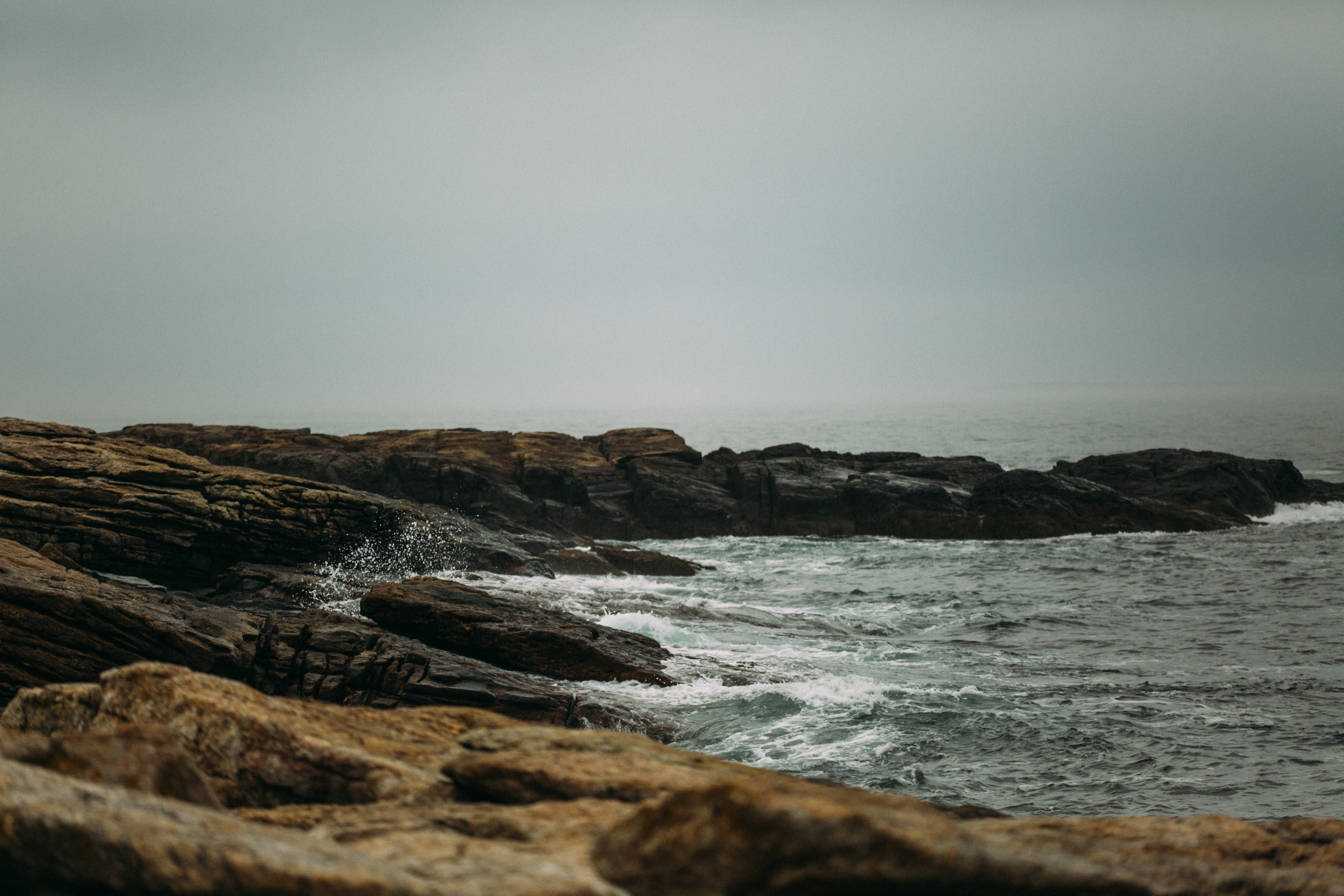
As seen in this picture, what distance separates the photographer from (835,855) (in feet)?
11.6

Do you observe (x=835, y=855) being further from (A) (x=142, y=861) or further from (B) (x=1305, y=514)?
(B) (x=1305, y=514)

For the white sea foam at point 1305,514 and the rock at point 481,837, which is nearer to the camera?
the rock at point 481,837

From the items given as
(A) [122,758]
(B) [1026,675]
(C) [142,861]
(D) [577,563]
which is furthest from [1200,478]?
(C) [142,861]

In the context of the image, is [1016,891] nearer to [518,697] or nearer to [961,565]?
[518,697]

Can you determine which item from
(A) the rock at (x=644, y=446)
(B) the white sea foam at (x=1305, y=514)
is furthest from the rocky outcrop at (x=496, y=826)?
(B) the white sea foam at (x=1305, y=514)

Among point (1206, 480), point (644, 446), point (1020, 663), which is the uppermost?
point (644, 446)

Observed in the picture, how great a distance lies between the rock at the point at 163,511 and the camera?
63.5 feet

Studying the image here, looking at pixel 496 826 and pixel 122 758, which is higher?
pixel 122 758

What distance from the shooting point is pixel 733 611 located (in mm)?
23078

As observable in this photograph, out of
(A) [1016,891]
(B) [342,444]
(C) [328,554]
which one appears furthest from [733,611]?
(B) [342,444]

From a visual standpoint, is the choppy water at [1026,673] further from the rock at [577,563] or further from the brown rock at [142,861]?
the brown rock at [142,861]

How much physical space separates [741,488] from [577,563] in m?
17.0

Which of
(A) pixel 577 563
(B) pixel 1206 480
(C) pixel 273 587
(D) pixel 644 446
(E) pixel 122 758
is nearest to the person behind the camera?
(E) pixel 122 758

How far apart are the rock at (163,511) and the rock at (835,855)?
19.9m
